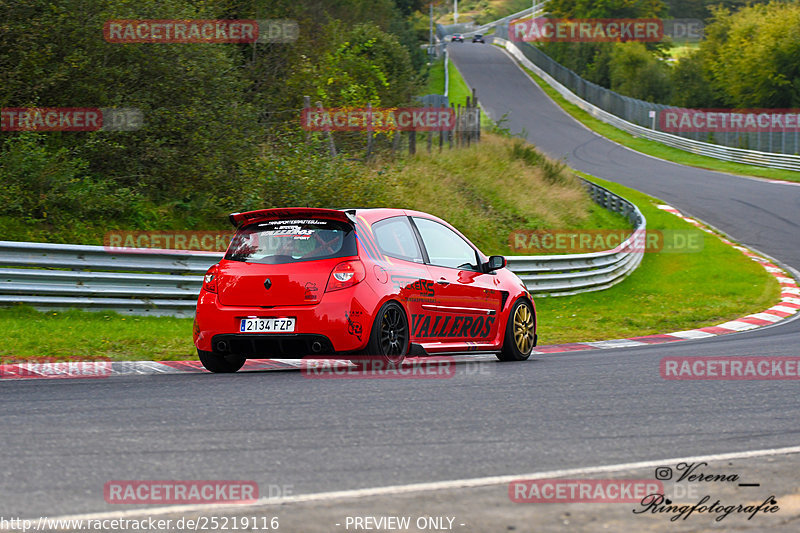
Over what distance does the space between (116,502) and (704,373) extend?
6.19 meters

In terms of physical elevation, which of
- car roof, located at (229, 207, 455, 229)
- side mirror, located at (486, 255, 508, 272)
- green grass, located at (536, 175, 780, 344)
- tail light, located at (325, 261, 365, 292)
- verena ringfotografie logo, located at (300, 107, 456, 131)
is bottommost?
green grass, located at (536, 175, 780, 344)

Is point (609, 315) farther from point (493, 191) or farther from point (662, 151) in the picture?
point (662, 151)

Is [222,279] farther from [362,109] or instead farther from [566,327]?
[362,109]

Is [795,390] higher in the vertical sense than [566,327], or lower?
higher

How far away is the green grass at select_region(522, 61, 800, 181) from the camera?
150 ft

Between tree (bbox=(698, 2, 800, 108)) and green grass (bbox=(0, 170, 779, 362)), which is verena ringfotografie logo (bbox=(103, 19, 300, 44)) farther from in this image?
tree (bbox=(698, 2, 800, 108))

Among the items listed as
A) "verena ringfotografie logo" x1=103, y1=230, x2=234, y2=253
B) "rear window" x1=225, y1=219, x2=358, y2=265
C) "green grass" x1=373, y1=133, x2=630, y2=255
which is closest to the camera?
"rear window" x1=225, y1=219, x2=358, y2=265

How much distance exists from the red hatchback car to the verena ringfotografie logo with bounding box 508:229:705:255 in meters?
12.5

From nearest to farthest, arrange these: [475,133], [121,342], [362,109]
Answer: [121,342] < [362,109] < [475,133]

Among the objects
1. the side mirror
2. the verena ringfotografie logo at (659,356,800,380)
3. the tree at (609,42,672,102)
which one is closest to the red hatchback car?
the side mirror

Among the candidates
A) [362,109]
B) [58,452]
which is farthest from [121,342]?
[362,109]

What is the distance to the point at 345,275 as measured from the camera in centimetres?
845

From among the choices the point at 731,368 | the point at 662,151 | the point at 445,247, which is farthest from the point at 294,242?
the point at 662,151

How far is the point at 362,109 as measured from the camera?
2488cm
